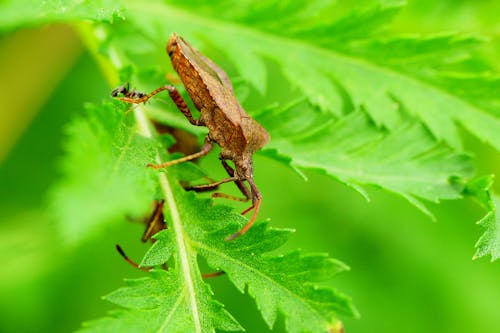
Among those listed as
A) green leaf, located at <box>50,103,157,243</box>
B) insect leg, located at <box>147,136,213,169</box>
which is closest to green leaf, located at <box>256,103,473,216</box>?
insect leg, located at <box>147,136,213,169</box>

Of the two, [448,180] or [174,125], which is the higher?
[174,125]

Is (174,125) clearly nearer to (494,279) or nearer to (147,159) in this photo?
(147,159)

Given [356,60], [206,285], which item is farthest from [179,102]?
[356,60]

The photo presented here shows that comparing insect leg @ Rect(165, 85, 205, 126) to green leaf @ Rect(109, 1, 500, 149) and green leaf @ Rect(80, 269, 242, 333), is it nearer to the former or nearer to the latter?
green leaf @ Rect(109, 1, 500, 149)

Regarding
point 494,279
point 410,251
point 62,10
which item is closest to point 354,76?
point 62,10

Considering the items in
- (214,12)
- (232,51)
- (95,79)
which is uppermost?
(95,79)

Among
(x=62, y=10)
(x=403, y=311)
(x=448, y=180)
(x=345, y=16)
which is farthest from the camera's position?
(x=403, y=311)

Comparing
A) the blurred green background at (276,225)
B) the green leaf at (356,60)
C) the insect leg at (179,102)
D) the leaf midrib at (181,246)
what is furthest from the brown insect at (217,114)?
the blurred green background at (276,225)
